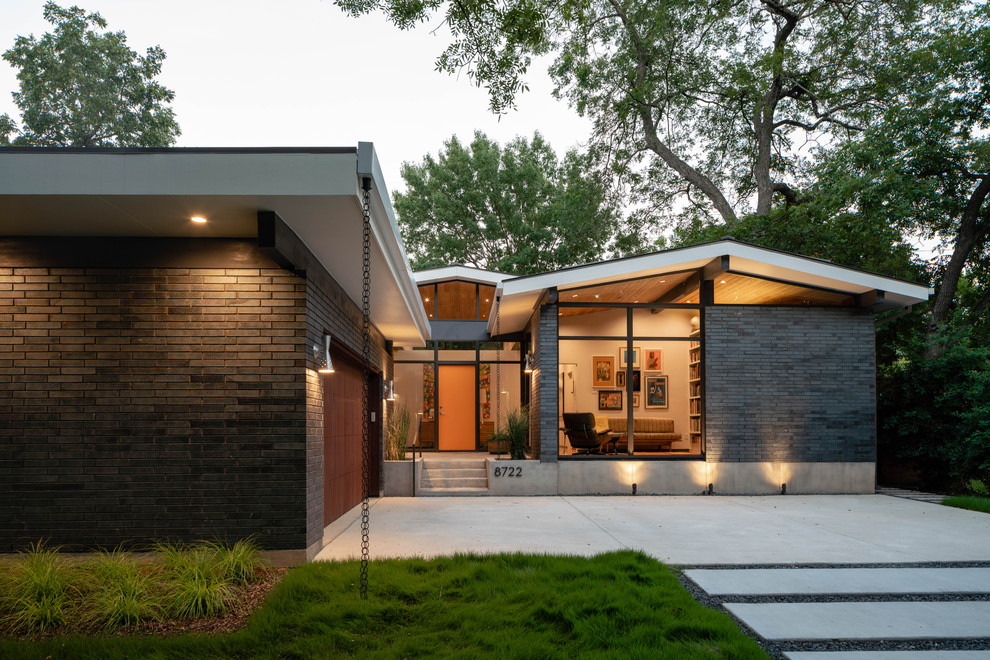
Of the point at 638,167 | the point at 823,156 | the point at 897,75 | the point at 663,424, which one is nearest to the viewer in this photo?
the point at 663,424

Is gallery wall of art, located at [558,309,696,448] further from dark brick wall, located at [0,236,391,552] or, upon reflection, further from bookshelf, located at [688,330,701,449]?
dark brick wall, located at [0,236,391,552]

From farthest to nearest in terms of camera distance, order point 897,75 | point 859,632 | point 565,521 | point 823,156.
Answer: point 823,156, point 897,75, point 565,521, point 859,632

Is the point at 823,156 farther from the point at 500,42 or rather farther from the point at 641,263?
the point at 500,42

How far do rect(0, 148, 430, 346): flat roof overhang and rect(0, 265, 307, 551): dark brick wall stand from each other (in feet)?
1.80

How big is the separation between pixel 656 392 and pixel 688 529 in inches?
246

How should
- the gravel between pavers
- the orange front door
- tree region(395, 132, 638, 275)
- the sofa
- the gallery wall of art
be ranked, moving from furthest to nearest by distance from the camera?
tree region(395, 132, 638, 275), the orange front door, the sofa, the gallery wall of art, the gravel between pavers

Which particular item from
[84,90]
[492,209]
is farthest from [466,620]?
[84,90]

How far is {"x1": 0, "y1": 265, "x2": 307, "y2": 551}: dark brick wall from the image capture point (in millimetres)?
5199

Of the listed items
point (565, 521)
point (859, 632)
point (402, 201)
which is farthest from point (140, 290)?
point (402, 201)

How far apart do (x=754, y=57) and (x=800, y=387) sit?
12.9 m

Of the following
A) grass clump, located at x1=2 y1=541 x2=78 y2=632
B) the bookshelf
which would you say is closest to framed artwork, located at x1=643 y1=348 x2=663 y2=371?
the bookshelf

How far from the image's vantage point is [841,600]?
4566 mm

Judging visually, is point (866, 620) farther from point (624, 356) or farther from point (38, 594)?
point (624, 356)

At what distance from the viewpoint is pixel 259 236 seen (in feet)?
15.5
